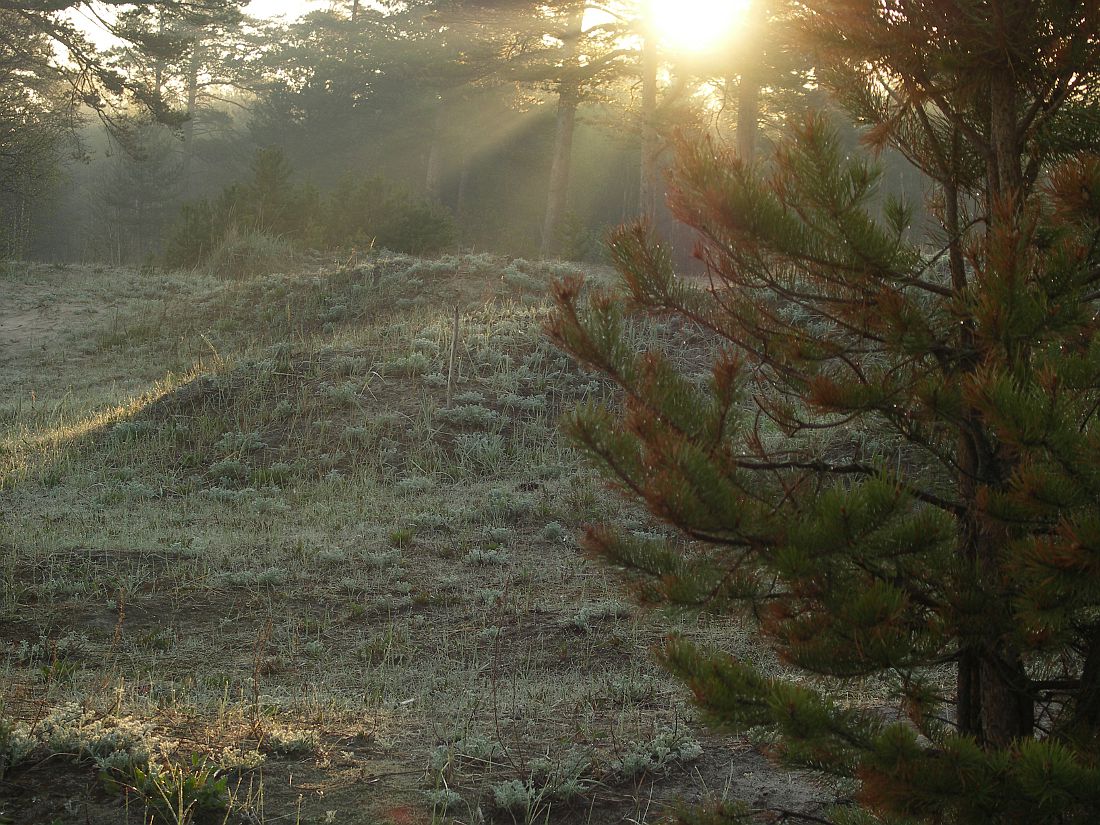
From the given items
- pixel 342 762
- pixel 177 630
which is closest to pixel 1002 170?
pixel 342 762

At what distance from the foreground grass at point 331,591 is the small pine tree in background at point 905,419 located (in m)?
1.34

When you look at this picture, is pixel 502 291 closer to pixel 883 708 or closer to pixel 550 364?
pixel 550 364

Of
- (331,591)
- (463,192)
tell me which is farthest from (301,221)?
(331,591)

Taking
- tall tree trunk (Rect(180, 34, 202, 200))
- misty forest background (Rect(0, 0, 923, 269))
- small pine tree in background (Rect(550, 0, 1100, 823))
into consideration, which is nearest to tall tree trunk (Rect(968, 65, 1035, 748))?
small pine tree in background (Rect(550, 0, 1100, 823))

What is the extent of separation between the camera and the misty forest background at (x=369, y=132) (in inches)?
883

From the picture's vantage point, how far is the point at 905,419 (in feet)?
8.95

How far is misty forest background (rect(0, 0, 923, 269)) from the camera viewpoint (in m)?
22.4

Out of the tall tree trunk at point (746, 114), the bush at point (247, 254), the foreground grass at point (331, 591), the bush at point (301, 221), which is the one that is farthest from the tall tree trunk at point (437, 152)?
the foreground grass at point (331, 591)

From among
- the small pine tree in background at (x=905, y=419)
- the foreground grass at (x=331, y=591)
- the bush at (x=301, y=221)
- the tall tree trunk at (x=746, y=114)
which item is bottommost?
the foreground grass at (x=331, y=591)

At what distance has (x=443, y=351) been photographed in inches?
496

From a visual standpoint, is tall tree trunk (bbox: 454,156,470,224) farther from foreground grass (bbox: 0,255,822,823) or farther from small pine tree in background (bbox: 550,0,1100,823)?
small pine tree in background (bbox: 550,0,1100,823)

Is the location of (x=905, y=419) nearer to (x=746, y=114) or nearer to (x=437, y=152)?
(x=746, y=114)

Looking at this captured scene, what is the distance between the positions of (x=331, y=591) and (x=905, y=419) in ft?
16.7

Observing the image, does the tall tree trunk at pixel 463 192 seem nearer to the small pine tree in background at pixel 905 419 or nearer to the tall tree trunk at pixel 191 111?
the tall tree trunk at pixel 191 111
